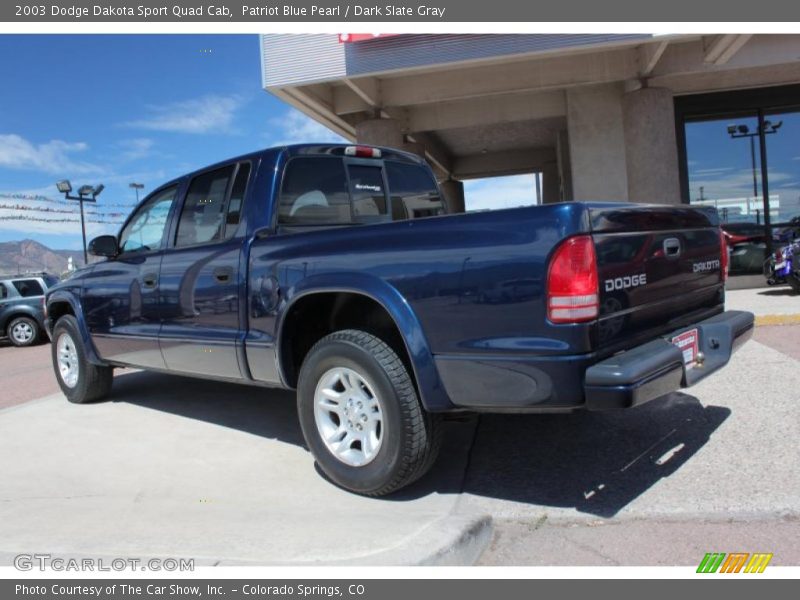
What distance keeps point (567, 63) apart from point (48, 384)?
9.65m

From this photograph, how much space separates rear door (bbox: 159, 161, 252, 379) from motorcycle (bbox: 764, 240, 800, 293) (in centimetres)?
941

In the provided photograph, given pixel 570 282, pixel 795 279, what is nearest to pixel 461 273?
pixel 570 282

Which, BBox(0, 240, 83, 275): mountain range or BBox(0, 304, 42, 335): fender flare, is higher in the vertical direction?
BBox(0, 240, 83, 275): mountain range

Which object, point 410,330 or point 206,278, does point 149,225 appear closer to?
point 206,278

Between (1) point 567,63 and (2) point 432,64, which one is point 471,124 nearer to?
(1) point 567,63

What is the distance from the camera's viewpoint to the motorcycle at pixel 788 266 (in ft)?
32.8

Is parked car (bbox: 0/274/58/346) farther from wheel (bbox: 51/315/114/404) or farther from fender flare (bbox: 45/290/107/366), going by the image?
fender flare (bbox: 45/290/107/366)

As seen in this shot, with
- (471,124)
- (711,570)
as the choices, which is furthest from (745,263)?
(711,570)

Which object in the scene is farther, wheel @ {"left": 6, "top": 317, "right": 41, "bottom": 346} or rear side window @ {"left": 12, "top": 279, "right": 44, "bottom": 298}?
rear side window @ {"left": 12, "top": 279, "right": 44, "bottom": 298}

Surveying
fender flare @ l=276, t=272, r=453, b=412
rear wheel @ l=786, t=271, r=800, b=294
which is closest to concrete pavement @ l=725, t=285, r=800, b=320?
rear wheel @ l=786, t=271, r=800, b=294

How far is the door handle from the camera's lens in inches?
156

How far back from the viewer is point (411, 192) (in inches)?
192

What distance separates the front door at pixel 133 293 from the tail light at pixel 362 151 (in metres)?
1.45

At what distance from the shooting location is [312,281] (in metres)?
3.46
